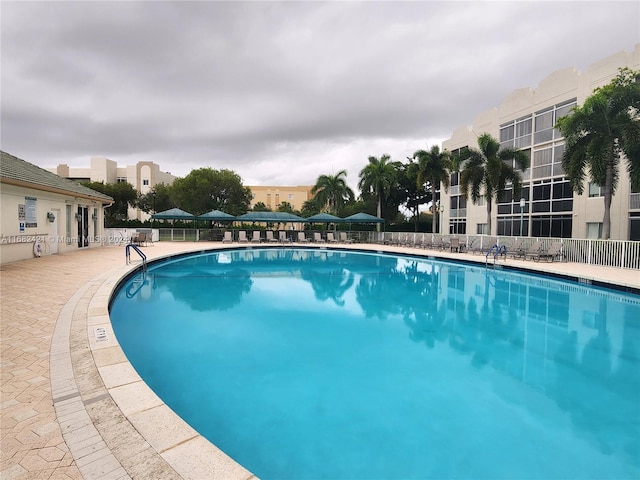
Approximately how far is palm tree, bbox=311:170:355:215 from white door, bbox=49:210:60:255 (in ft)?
79.1

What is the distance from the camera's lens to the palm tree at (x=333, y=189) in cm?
3525

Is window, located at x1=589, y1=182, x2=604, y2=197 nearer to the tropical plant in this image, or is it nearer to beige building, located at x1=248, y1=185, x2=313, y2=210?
the tropical plant

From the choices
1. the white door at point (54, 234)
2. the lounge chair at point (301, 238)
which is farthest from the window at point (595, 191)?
the white door at point (54, 234)

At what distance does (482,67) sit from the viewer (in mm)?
14164

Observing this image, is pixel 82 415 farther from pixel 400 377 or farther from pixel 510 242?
pixel 510 242

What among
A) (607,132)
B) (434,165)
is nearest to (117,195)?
(434,165)

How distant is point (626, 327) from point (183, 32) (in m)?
14.7

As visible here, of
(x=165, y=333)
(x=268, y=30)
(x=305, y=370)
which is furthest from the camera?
(x=268, y=30)

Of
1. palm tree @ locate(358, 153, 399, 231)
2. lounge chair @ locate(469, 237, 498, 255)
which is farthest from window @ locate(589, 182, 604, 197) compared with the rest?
palm tree @ locate(358, 153, 399, 231)

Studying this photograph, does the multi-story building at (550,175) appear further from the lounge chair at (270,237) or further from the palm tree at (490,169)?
the lounge chair at (270,237)

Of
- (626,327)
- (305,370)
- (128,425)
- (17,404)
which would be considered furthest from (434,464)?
(626,327)

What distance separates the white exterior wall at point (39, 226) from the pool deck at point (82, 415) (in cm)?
808

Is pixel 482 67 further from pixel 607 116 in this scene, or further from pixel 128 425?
pixel 128 425

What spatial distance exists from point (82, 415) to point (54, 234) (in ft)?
52.0
